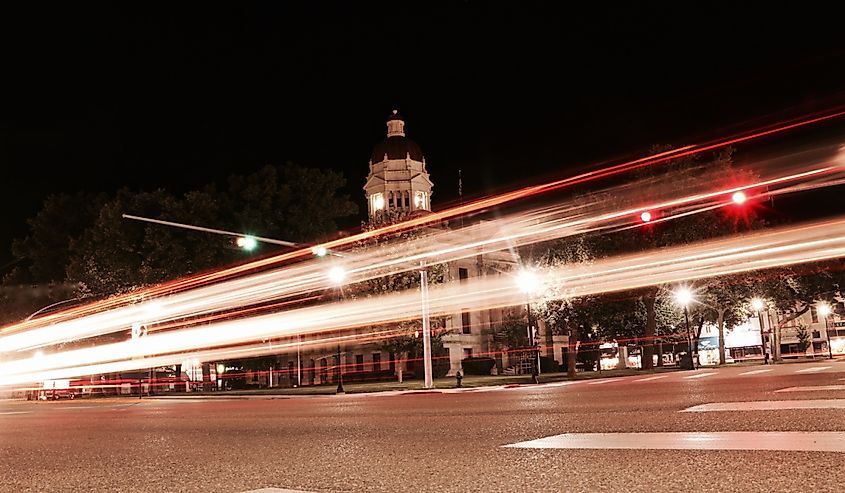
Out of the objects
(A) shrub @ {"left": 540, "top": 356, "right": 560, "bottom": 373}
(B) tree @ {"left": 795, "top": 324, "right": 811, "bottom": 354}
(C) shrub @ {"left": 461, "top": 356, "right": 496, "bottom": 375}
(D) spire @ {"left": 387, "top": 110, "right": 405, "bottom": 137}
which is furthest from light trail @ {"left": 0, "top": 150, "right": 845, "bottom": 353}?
(D) spire @ {"left": 387, "top": 110, "right": 405, "bottom": 137}

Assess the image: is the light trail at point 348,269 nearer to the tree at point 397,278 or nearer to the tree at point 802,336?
the tree at point 397,278

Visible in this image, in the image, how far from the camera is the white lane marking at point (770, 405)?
345 inches

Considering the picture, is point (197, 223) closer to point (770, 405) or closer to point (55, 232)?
point (55, 232)

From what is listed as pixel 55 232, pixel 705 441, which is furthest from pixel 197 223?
pixel 705 441

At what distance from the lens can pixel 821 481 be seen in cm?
426

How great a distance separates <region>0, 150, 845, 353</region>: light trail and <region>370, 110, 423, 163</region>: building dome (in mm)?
34276

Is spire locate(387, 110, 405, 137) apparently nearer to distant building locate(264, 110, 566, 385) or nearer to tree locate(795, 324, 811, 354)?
distant building locate(264, 110, 566, 385)

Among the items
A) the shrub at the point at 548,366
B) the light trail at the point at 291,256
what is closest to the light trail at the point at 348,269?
the light trail at the point at 291,256

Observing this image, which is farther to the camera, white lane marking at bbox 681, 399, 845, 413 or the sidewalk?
the sidewalk

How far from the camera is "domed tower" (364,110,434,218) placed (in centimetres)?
9356

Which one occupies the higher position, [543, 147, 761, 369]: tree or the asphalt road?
[543, 147, 761, 369]: tree

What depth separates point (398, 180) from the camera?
308 feet

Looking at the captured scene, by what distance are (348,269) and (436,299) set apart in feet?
19.7

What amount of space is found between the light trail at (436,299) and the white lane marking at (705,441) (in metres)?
35.8
